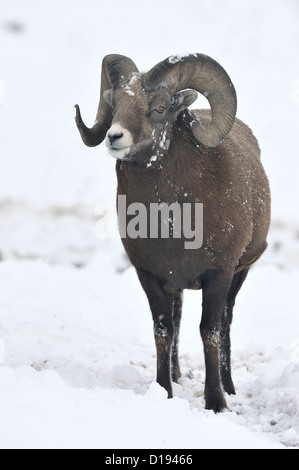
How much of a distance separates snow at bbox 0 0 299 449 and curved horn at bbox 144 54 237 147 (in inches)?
99.3

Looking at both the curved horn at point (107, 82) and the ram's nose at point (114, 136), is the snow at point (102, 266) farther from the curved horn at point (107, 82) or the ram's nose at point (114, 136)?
the curved horn at point (107, 82)

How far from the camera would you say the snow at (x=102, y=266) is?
A: 5.54m

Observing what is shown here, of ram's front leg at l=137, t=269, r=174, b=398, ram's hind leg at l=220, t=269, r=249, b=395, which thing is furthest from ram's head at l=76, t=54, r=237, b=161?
ram's hind leg at l=220, t=269, r=249, b=395

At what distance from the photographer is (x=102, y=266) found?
15094 millimetres

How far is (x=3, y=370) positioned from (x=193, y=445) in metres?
2.05

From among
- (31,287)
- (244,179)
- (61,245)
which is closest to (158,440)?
(244,179)

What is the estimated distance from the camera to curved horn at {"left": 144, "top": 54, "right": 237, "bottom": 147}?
6.79 meters

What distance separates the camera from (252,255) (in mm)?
8016

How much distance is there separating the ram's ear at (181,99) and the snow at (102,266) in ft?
8.78

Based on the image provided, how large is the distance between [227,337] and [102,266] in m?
7.09

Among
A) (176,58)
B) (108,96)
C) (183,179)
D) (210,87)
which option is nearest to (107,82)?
(108,96)

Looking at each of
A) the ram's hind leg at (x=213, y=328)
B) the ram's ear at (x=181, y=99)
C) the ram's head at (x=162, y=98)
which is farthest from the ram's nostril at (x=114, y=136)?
the ram's hind leg at (x=213, y=328)

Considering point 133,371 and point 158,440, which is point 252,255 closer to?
point 133,371

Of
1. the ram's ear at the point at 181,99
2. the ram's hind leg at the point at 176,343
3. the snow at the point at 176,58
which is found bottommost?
the ram's hind leg at the point at 176,343
